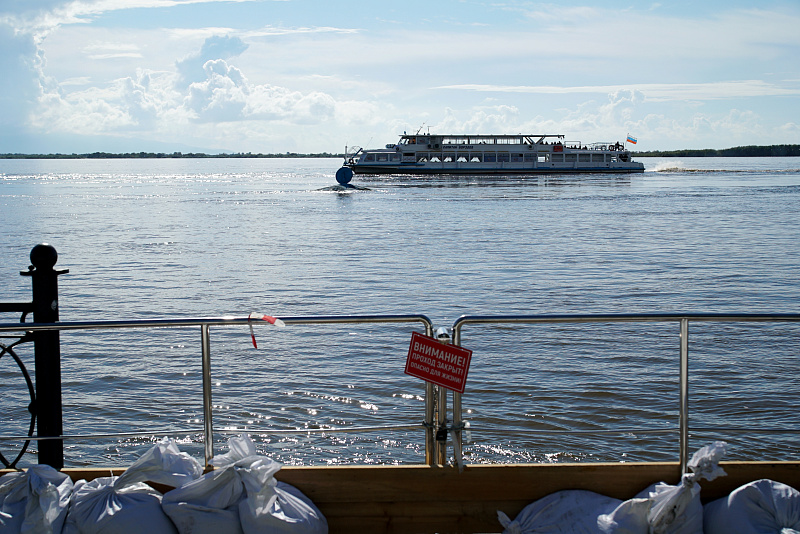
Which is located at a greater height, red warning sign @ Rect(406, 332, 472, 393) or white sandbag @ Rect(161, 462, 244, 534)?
red warning sign @ Rect(406, 332, 472, 393)

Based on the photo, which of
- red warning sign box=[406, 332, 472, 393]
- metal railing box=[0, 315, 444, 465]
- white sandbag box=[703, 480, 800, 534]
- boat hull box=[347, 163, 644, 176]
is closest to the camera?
white sandbag box=[703, 480, 800, 534]

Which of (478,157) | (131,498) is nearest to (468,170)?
(478,157)

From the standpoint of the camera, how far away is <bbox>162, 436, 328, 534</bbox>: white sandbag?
3.30 meters

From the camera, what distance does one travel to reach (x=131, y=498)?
3414 millimetres

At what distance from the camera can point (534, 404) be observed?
27.4 ft

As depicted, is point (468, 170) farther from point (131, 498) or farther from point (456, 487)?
point (131, 498)

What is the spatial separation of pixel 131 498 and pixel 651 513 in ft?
7.37

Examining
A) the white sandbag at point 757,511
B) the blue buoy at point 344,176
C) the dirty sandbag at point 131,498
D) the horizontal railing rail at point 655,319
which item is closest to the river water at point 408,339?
the horizontal railing rail at point 655,319

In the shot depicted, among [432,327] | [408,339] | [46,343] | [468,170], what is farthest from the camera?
[468,170]

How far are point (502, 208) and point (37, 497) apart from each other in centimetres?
4194

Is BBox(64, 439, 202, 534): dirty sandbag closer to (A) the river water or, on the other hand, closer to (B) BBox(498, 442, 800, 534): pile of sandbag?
(A) the river water

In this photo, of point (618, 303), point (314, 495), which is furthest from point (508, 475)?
point (618, 303)

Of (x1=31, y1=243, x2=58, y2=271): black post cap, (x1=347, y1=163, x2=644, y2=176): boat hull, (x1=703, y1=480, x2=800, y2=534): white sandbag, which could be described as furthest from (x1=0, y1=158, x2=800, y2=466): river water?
(x1=347, y1=163, x2=644, y2=176): boat hull

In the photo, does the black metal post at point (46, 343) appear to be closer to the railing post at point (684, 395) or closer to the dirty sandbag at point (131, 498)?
the dirty sandbag at point (131, 498)
